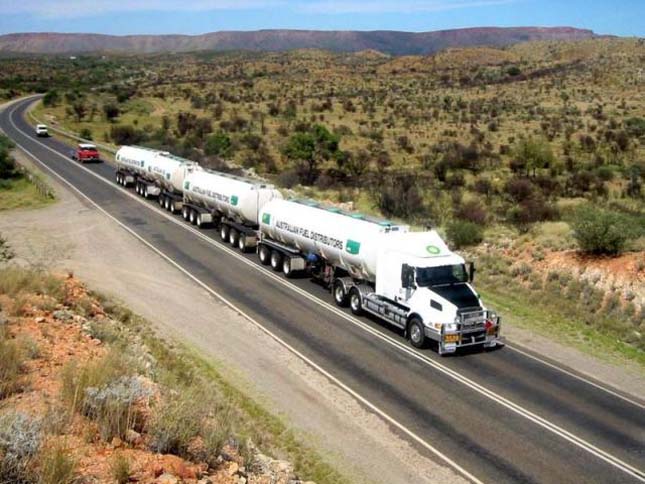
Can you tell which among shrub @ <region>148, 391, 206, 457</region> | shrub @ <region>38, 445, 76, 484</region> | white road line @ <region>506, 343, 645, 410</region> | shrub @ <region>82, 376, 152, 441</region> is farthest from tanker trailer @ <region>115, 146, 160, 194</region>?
shrub @ <region>38, 445, 76, 484</region>

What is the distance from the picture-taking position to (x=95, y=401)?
10523mm

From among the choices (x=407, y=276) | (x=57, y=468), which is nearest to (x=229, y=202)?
(x=407, y=276)

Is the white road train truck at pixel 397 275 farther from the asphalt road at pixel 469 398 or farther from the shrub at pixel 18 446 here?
the shrub at pixel 18 446

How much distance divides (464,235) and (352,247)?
33.2ft

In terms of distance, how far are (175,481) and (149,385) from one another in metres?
3.90

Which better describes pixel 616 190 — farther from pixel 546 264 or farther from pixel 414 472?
pixel 414 472

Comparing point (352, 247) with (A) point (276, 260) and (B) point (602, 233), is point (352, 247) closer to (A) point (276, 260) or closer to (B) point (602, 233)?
(A) point (276, 260)

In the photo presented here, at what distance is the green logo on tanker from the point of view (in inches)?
872

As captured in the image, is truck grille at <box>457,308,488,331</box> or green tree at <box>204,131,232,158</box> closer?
truck grille at <box>457,308,488,331</box>

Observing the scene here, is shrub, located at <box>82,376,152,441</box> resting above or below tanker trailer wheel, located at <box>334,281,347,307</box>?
above

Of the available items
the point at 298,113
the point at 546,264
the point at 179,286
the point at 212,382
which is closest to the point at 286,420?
the point at 212,382

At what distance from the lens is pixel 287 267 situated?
26641 millimetres

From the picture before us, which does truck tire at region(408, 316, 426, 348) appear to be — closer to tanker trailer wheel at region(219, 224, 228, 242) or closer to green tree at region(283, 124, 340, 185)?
tanker trailer wheel at region(219, 224, 228, 242)

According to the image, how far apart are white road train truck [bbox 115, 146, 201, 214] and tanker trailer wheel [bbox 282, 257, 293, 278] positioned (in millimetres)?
12455
